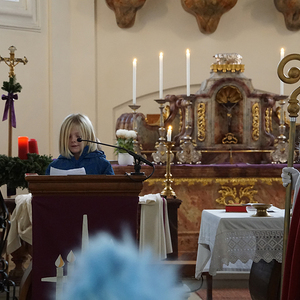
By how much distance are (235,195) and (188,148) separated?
2.95 feet

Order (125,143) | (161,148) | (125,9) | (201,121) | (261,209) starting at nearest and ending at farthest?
1. (261,209)
2. (125,143)
3. (161,148)
4. (201,121)
5. (125,9)

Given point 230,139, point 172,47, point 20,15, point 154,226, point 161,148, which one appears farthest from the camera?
point 172,47

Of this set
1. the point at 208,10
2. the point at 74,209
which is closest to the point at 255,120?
the point at 208,10

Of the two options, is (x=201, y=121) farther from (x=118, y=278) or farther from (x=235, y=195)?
(x=118, y=278)

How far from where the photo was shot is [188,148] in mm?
6652

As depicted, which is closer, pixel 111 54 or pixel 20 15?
Result: pixel 20 15

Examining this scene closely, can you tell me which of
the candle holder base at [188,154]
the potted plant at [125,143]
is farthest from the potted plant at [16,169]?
the candle holder base at [188,154]

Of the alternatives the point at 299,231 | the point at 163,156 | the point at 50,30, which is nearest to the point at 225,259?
the point at 299,231

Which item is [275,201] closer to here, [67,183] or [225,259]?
[225,259]

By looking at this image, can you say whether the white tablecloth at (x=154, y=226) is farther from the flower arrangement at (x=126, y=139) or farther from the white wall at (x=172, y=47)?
the white wall at (x=172, y=47)

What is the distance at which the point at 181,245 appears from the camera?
238 inches

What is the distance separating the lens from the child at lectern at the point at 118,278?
583 millimetres

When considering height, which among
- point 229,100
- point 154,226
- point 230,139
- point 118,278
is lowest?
point 154,226

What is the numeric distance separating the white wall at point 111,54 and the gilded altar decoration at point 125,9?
0.45 ft
